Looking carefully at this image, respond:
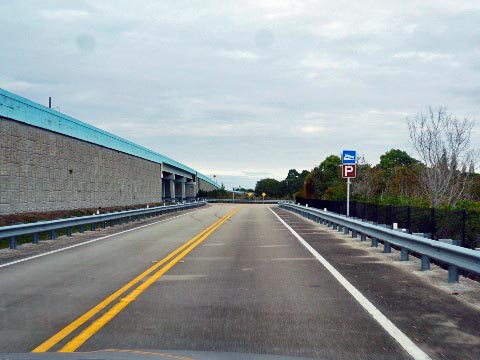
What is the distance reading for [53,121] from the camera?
34.3 meters

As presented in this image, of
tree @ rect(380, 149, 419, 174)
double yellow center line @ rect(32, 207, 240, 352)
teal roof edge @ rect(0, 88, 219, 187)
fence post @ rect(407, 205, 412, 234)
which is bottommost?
double yellow center line @ rect(32, 207, 240, 352)

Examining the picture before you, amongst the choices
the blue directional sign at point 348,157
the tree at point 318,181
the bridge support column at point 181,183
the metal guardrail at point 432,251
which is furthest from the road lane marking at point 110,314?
the bridge support column at point 181,183

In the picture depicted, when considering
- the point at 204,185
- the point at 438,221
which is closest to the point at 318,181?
the point at 438,221

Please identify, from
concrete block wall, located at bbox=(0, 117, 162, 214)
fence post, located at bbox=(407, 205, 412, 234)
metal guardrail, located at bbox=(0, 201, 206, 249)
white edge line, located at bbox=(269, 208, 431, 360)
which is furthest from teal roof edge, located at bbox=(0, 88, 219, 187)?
white edge line, located at bbox=(269, 208, 431, 360)

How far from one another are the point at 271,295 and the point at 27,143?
2436 centimetres

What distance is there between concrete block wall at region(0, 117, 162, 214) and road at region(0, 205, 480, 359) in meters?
15.3

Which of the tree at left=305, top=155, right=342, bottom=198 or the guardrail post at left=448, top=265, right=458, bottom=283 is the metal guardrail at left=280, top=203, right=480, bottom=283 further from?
the tree at left=305, top=155, right=342, bottom=198

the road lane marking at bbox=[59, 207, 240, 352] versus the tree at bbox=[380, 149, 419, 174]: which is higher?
the tree at bbox=[380, 149, 419, 174]

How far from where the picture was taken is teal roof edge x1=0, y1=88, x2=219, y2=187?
28.1 meters

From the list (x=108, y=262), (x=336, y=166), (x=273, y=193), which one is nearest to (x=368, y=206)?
(x=108, y=262)

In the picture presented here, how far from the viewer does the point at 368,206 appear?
84.5 feet

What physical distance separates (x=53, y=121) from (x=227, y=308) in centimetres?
2892

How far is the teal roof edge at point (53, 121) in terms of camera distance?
28.1 metres

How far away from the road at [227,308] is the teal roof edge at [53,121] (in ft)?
53.1
